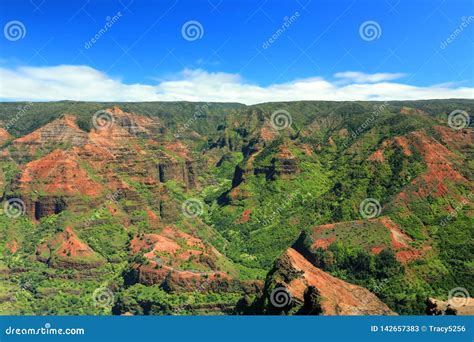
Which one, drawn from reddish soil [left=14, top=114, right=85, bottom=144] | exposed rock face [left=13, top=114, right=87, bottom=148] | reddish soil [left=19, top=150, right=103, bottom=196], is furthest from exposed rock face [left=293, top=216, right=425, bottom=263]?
reddish soil [left=14, top=114, right=85, bottom=144]

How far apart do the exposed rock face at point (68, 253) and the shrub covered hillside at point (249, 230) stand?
12.8 inches

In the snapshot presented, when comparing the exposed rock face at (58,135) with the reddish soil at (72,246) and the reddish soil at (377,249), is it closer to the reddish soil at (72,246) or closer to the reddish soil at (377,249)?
the reddish soil at (72,246)

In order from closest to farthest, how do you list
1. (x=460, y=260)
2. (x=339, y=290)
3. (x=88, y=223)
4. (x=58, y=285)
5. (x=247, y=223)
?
(x=339, y=290) < (x=460, y=260) < (x=58, y=285) < (x=88, y=223) < (x=247, y=223)

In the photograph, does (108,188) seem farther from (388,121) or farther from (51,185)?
(388,121)

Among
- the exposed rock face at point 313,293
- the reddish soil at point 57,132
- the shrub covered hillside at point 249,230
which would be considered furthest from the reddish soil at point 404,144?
the reddish soil at point 57,132

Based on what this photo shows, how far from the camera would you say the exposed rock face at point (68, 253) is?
105750 millimetres

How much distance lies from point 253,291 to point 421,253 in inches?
1294

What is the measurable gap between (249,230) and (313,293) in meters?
92.8

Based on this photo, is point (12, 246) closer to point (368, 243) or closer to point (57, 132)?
point (57, 132)

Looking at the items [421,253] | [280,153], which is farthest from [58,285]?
[280,153]

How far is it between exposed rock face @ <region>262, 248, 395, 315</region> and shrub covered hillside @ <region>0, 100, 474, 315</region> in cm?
24

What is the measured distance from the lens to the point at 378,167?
12700cm

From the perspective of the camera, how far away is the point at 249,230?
14350 centimetres

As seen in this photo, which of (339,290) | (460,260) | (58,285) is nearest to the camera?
(339,290)
